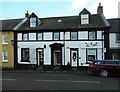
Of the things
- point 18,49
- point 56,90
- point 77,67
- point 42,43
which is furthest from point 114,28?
point 56,90

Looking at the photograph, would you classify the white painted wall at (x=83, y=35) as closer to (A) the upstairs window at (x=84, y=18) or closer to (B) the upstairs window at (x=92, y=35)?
(B) the upstairs window at (x=92, y=35)

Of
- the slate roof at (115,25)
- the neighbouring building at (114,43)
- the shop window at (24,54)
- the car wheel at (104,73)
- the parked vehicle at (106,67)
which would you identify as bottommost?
the car wheel at (104,73)

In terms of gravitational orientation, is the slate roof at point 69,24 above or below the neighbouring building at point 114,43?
above

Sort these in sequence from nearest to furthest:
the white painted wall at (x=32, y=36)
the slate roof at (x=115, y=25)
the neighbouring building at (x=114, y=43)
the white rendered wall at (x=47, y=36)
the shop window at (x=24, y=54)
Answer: the white rendered wall at (x=47, y=36) → the neighbouring building at (x=114, y=43) → the white painted wall at (x=32, y=36) → the slate roof at (x=115, y=25) → the shop window at (x=24, y=54)

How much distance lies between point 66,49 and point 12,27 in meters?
9.32

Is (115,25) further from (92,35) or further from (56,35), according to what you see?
(56,35)

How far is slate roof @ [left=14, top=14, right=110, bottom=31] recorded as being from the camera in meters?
34.9

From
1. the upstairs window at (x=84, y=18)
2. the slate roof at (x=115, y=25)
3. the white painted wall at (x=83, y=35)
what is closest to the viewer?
the white painted wall at (x=83, y=35)

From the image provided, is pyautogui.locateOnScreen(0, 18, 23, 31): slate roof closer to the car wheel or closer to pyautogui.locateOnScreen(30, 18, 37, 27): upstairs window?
pyautogui.locateOnScreen(30, 18, 37, 27): upstairs window

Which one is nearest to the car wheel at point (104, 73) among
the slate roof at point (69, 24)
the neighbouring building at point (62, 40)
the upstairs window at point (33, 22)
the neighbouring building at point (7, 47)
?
the neighbouring building at point (62, 40)

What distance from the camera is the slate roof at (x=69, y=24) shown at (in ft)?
115

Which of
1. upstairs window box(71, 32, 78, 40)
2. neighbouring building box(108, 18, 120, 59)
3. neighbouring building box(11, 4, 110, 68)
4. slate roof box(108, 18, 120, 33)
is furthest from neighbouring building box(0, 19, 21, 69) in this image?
slate roof box(108, 18, 120, 33)

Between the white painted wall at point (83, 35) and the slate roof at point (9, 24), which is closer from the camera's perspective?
the white painted wall at point (83, 35)

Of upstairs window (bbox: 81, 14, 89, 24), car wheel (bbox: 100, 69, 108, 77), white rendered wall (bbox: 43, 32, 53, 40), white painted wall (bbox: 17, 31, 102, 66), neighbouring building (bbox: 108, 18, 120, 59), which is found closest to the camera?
car wheel (bbox: 100, 69, 108, 77)
